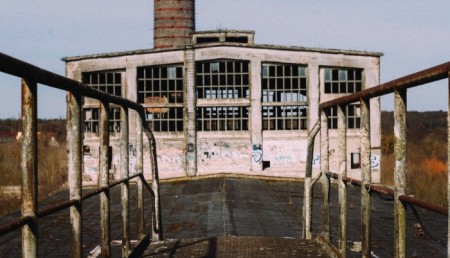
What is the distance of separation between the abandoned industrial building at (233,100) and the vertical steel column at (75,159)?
22585mm

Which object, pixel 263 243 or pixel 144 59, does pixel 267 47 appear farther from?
pixel 263 243

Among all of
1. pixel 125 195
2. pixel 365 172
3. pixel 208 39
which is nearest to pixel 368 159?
pixel 365 172

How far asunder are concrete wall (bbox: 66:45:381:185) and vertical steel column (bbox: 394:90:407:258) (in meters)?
22.7

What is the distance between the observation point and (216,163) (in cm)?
2633

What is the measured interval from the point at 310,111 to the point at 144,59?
7.30 m

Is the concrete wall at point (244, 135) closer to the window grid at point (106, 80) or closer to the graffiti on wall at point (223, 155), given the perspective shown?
the graffiti on wall at point (223, 155)

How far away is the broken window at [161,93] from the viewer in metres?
26.5

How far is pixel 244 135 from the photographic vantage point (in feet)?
86.3

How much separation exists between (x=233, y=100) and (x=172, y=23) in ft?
29.4

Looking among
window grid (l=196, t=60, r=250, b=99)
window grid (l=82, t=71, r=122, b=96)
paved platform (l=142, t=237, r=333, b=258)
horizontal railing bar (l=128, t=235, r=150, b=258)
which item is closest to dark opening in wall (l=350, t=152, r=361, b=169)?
window grid (l=196, t=60, r=250, b=99)

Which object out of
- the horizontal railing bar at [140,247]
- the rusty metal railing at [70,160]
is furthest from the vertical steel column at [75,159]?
the horizontal railing bar at [140,247]

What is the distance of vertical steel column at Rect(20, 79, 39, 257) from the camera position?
8.86 ft

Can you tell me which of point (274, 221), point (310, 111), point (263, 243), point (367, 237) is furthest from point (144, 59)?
point (367, 237)

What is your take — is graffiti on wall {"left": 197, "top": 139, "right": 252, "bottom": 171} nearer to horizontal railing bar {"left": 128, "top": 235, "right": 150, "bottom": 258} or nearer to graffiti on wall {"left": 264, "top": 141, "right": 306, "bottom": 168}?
graffiti on wall {"left": 264, "top": 141, "right": 306, "bottom": 168}
